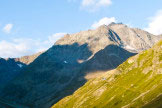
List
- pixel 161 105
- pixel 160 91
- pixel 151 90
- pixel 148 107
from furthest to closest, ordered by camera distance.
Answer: pixel 151 90
pixel 160 91
pixel 148 107
pixel 161 105

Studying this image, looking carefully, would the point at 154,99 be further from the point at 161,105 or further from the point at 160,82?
the point at 160,82

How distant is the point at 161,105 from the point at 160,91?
32856 mm

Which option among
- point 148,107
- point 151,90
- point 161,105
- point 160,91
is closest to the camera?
point 161,105

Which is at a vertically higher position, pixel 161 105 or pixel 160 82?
pixel 160 82

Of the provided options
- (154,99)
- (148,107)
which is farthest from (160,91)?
(148,107)

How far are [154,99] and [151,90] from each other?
24.9 meters

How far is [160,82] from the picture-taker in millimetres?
199750

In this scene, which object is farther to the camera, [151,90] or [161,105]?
[151,90]

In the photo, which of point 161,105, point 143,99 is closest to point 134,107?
point 143,99

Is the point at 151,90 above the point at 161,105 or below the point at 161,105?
above

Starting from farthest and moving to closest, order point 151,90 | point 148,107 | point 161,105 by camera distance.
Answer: point 151,90 < point 148,107 < point 161,105

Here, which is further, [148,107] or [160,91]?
[160,91]

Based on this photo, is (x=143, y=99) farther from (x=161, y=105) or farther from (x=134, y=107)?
(x=161, y=105)

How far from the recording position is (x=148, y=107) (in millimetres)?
159125
